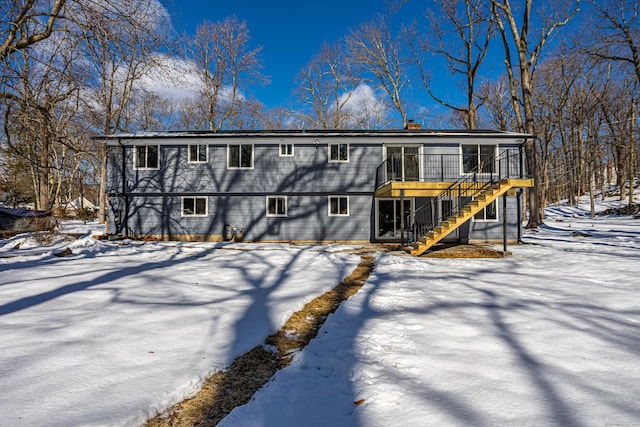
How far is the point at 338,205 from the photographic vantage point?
14742 mm

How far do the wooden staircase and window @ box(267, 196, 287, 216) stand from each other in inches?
257

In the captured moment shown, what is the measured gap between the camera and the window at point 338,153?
1477cm

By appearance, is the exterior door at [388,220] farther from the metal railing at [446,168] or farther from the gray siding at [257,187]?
the metal railing at [446,168]

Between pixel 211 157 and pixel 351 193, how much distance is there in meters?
6.98

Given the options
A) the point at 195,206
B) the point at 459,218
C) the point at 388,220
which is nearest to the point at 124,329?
the point at 459,218

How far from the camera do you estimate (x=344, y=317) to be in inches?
181

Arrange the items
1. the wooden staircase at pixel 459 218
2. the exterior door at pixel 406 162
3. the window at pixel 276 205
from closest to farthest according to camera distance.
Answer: the wooden staircase at pixel 459 218, the exterior door at pixel 406 162, the window at pixel 276 205

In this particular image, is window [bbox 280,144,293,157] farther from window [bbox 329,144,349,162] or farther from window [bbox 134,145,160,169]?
window [bbox 134,145,160,169]

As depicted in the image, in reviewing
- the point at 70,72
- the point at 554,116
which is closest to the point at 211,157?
the point at 70,72

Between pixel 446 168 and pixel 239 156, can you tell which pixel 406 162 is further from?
pixel 239 156

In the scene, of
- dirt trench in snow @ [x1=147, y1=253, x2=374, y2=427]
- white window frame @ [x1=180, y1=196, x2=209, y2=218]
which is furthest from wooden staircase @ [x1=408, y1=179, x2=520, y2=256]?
white window frame @ [x1=180, y1=196, x2=209, y2=218]

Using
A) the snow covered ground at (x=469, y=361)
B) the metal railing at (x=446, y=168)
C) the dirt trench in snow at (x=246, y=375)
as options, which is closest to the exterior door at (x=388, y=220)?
the metal railing at (x=446, y=168)

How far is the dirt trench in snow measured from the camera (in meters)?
2.40

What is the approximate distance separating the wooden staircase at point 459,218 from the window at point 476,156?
3.79 metres
